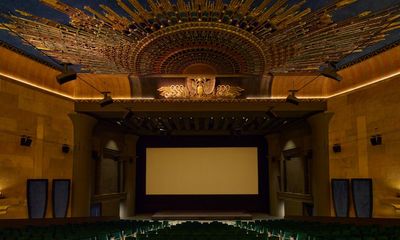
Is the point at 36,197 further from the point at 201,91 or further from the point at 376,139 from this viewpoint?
→ the point at 376,139

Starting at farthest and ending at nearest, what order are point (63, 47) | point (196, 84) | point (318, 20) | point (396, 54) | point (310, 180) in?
point (310, 180) → point (196, 84) → point (396, 54) → point (63, 47) → point (318, 20)

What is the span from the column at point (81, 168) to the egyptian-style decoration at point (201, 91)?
3730 millimetres

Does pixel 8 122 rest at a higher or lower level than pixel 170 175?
higher

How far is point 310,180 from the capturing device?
723 inches

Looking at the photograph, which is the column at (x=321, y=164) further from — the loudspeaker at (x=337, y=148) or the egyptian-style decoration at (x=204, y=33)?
the egyptian-style decoration at (x=204, y=33)

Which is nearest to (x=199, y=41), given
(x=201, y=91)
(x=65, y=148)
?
(x=201, y=91)

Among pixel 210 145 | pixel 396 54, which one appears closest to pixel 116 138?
pixel 210 145

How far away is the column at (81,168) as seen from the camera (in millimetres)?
16672

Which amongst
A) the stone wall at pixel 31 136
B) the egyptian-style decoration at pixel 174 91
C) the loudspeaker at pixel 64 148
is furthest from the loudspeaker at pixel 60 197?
the egyptian-style decoration at pixel 174 91

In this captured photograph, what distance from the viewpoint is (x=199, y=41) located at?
10133mm

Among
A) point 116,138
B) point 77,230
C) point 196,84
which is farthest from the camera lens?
point 116,138

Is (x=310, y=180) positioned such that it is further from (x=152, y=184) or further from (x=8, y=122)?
(x=8, y=122)

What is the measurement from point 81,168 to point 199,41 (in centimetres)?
939

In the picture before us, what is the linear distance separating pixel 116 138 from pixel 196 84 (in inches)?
279
